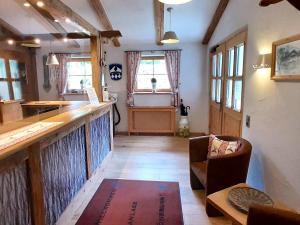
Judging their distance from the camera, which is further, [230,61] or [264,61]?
[230,61]

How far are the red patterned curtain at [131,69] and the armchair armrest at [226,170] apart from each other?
11.7ft

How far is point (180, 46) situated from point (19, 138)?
4518 mm

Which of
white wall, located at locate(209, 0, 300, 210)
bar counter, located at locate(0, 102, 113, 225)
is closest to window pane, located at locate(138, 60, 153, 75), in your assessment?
white wall, located at locate(209, 0, 300, 210)

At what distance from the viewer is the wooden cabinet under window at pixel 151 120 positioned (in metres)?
5.61

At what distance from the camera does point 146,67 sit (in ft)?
18.6

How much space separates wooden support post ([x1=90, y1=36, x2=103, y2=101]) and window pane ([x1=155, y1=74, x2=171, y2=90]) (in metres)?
2.02

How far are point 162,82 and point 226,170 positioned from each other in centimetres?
366

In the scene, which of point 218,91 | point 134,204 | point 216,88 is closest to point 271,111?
point 134,204

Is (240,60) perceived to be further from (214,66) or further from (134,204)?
(134,204)

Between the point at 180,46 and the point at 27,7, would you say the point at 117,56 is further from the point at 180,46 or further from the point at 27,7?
the point at 27,7

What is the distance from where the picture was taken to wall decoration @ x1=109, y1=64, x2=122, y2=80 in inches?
220

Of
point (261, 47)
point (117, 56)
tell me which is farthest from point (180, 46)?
point (261, 47)

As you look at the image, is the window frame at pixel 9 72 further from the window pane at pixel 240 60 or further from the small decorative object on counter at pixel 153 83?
the window pane at pixel 240 60

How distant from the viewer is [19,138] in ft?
5.21
